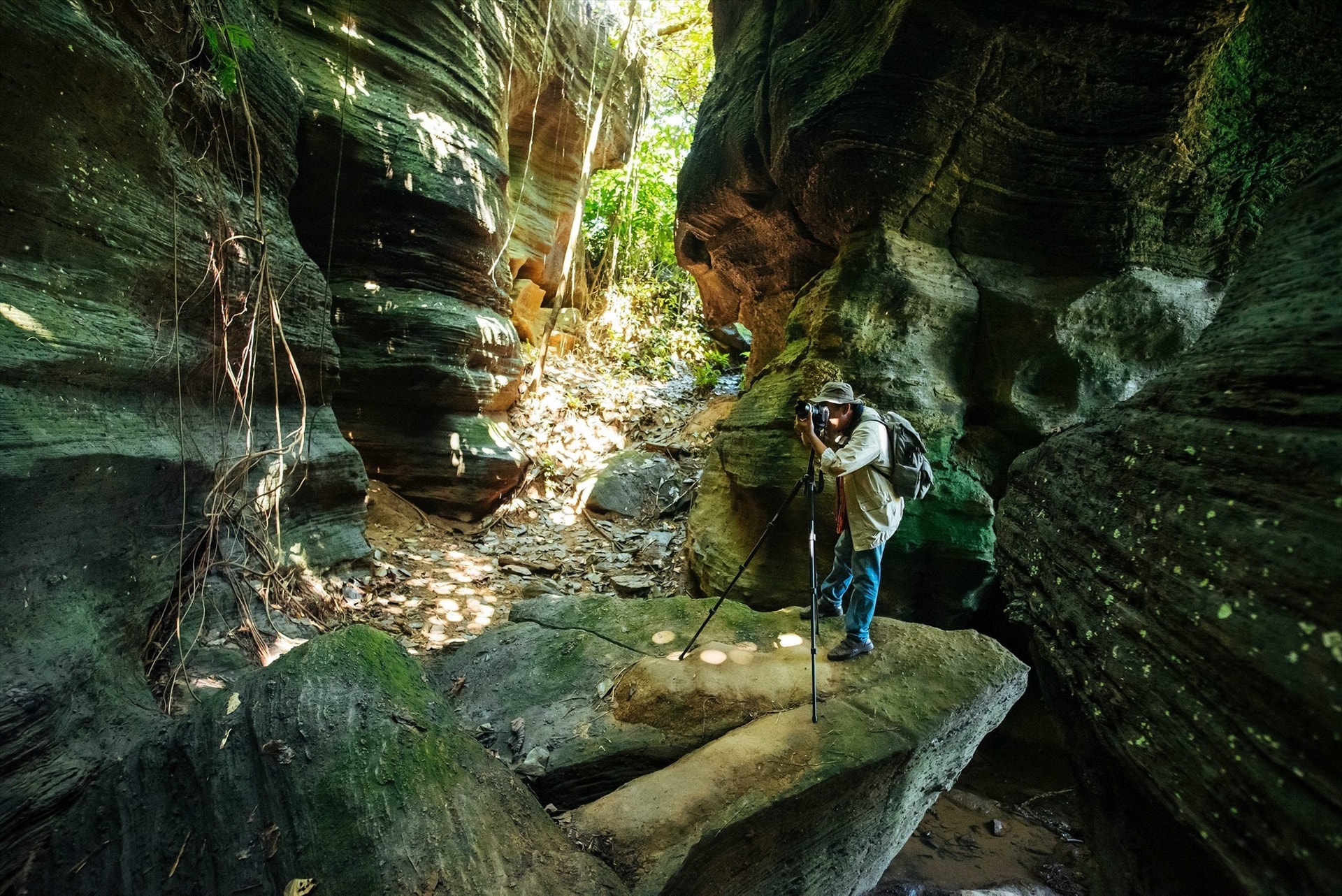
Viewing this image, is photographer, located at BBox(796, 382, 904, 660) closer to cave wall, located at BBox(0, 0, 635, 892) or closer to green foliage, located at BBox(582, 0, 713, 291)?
cave wall, located at BBox(0, 0, 635, 892)

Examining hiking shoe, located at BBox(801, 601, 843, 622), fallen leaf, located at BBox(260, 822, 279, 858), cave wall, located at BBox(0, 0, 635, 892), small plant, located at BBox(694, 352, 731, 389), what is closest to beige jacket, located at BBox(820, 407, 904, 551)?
hiking shoe, located at BBox(801, 601, 843, 622)

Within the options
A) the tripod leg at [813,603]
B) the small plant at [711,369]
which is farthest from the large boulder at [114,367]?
the small plant at [711,369]

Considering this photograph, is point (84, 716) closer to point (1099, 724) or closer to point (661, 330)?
point (1099, 724)

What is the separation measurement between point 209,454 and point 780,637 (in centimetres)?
398

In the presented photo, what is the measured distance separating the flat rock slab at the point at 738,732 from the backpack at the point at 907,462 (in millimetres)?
1057

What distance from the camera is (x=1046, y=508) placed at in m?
2.65

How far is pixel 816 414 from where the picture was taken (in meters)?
3.91

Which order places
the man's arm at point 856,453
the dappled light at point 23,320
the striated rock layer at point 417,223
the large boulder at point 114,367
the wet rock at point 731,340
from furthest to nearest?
the wet rock at point 731,340 < the striated rock layer at point 417,223 < the man's arm at point 856,453 < the dappled light at point 23,320 < the large boulder at point 114,367

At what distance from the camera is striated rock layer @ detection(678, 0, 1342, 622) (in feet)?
15.4

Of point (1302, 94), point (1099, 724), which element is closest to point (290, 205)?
point (1099, 724)

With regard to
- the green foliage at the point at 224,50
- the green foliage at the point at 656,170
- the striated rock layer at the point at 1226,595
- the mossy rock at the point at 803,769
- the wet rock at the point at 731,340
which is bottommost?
the mossy rock at the point at 803,769

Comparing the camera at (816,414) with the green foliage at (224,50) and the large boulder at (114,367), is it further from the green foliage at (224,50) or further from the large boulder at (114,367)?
the green foliage at (224,50)

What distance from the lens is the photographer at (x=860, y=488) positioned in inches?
140

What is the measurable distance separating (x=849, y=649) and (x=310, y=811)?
294cm
